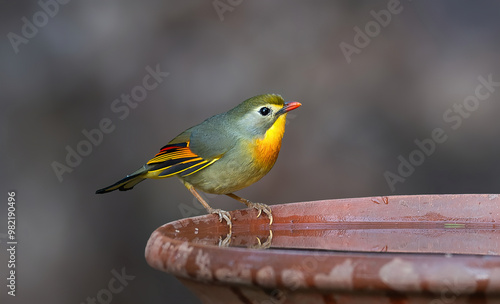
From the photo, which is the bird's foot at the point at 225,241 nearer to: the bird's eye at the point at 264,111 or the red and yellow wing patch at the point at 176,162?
the red and yellow wing patch at the point at 176,162

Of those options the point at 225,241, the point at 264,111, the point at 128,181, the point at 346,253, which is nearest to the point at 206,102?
the point at 128,181

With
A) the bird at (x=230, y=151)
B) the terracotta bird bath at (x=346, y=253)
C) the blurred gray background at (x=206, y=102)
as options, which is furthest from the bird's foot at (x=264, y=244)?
the blurred gray background at (x=206, y=102)

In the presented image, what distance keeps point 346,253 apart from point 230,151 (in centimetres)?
176

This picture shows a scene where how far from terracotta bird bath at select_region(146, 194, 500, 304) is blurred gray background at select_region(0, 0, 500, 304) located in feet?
9.97

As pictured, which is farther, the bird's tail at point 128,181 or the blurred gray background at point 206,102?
the blurred gray background at point 206,102

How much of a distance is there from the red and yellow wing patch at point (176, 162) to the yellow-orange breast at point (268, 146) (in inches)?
8.6

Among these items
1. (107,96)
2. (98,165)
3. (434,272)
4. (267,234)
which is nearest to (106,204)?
(98,165)

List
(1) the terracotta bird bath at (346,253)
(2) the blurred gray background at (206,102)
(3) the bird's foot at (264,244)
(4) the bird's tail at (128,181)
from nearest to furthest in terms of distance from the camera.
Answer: (1) the terracotta bird bath at (346,253), (3) the bird's foot at (264,244), (4) the bird's tail at (128,181), (2) the blurred gray background at (206,102)

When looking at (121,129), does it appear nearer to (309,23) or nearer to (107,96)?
(107,96)

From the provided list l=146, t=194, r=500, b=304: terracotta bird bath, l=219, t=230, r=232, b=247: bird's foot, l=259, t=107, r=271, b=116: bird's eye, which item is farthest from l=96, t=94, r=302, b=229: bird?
l=219, t=230, r=232, b=247: bird's foot

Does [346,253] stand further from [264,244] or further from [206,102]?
[206,102]

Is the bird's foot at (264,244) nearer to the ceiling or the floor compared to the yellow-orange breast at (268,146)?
nearer to the floor

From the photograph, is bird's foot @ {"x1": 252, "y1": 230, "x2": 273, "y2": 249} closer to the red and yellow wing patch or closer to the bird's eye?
the red and yellow wing patch

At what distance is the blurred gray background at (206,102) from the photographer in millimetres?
5898
